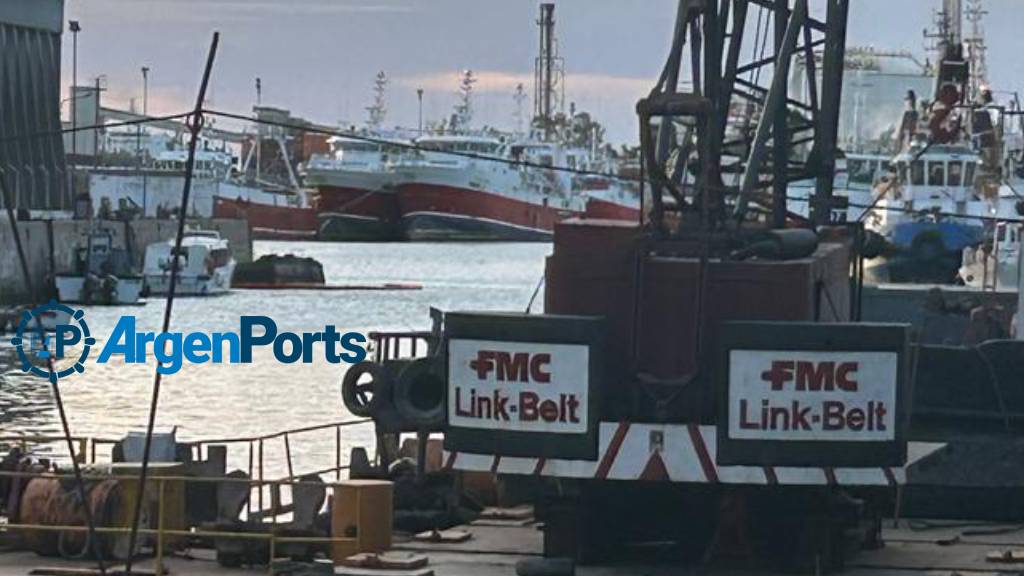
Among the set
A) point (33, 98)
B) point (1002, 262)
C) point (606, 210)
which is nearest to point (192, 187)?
point (606, 210)

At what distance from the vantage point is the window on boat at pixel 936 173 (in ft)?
233

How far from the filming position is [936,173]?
71.6 meters

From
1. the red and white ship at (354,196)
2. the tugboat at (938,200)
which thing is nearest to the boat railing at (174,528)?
the tugboat at (938,200)

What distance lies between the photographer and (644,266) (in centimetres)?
1673

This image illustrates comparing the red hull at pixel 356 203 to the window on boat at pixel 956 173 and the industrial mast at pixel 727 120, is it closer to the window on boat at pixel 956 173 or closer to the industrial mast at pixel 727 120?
the window on boat at pixel 956 173

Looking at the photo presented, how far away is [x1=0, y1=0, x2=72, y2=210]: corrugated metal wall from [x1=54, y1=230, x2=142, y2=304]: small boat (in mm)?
3085

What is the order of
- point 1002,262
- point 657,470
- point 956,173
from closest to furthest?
point 657,470
point 1002,262
point 956,173

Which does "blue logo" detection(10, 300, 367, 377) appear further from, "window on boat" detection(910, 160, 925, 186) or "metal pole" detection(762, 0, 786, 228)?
"metal pole" detection(762, 0, 786, 228)

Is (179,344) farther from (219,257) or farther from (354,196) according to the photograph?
(354,196)

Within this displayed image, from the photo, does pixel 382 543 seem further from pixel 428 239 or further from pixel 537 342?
pixel 428 239

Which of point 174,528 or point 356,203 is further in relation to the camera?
point 356,203

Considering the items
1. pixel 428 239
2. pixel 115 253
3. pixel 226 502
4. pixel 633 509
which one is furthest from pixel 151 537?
pixel 428 239

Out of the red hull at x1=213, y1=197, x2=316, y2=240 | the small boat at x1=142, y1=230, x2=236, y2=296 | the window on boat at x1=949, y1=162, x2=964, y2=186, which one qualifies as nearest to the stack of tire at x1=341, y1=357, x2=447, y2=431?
the window on boat at x1=949, y1=162, x2=964, y2=186

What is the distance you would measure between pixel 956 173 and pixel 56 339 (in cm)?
3011
